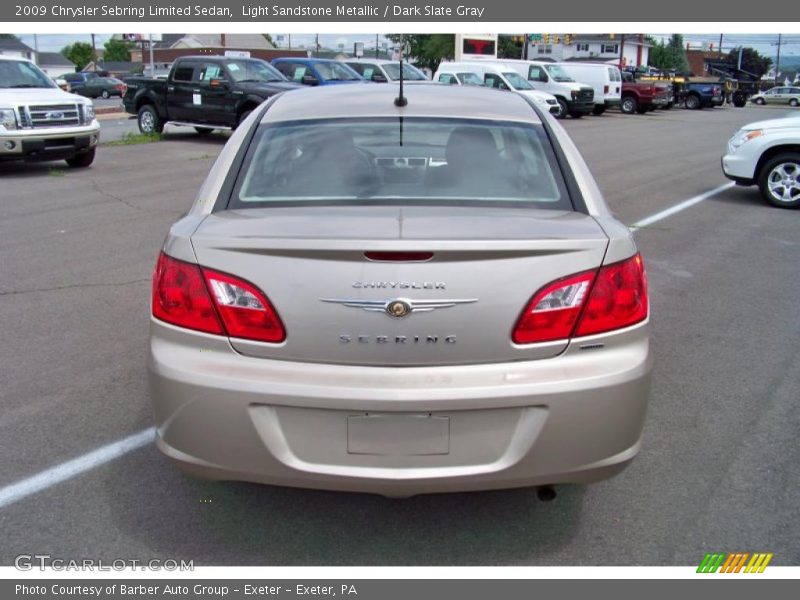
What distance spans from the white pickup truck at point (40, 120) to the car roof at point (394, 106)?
10262 millimetres

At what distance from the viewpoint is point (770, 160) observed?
1162 centimetres

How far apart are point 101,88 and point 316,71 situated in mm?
42660

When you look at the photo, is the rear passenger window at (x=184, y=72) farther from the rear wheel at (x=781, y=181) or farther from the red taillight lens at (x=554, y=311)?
the red taillight lens at (x=554, y=311)

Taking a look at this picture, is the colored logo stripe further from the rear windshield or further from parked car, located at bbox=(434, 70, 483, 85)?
parked car, located at bbox=(434, 70, 483, 85)

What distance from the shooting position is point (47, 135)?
1351cm

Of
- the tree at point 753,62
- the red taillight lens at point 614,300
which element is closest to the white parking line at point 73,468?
the red taillight lens at point 614,300

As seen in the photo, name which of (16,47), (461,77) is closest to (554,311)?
(461,77)

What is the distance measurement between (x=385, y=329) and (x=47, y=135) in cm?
1234

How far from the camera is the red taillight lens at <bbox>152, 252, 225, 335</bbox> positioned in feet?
9.80

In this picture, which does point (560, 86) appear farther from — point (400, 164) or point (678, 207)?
point (400, 164)

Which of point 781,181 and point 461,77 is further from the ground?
point 461,77

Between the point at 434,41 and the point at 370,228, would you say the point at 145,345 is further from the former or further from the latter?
the point at 434,41

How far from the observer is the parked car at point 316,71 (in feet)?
72.7

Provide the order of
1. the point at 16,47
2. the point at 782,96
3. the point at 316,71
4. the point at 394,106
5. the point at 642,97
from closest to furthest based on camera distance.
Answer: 1. the point at 394,106
2. the point at 316,71
3. the point at 642,97
4. the point at 782,96
5. the point at 16,47
